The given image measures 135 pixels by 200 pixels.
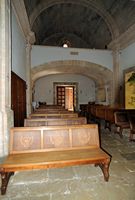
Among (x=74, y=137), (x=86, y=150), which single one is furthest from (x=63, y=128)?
(x=86, y=150)

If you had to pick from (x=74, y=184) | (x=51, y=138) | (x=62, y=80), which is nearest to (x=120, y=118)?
(x=51, y=138)

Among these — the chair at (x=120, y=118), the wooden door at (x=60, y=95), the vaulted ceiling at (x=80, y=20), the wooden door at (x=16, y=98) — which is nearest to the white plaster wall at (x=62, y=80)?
the wooden door at (x=60, y=95)

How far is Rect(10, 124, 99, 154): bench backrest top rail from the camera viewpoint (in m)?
2.29

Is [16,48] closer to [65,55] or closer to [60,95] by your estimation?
[65,55]

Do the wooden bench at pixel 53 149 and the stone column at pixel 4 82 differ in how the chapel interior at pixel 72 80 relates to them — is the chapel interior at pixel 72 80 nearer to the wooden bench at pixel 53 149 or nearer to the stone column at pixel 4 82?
the stone column at pixel 4 82

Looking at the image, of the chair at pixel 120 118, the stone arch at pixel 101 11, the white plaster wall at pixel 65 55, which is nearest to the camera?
the chair at pixel 120 118

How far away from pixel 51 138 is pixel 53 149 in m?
0.17

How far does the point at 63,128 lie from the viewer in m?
2.44

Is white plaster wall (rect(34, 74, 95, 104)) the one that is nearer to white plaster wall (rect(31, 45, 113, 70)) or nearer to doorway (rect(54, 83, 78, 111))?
doorway (rect(54, 83, 78, 111))

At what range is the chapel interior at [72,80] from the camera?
80.4 inches

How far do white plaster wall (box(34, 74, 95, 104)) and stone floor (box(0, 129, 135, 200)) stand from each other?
1030cm

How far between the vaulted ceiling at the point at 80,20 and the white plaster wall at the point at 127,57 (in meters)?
1.05

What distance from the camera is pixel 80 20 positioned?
9875 millimetres

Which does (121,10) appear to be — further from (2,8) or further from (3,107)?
(3,107)
